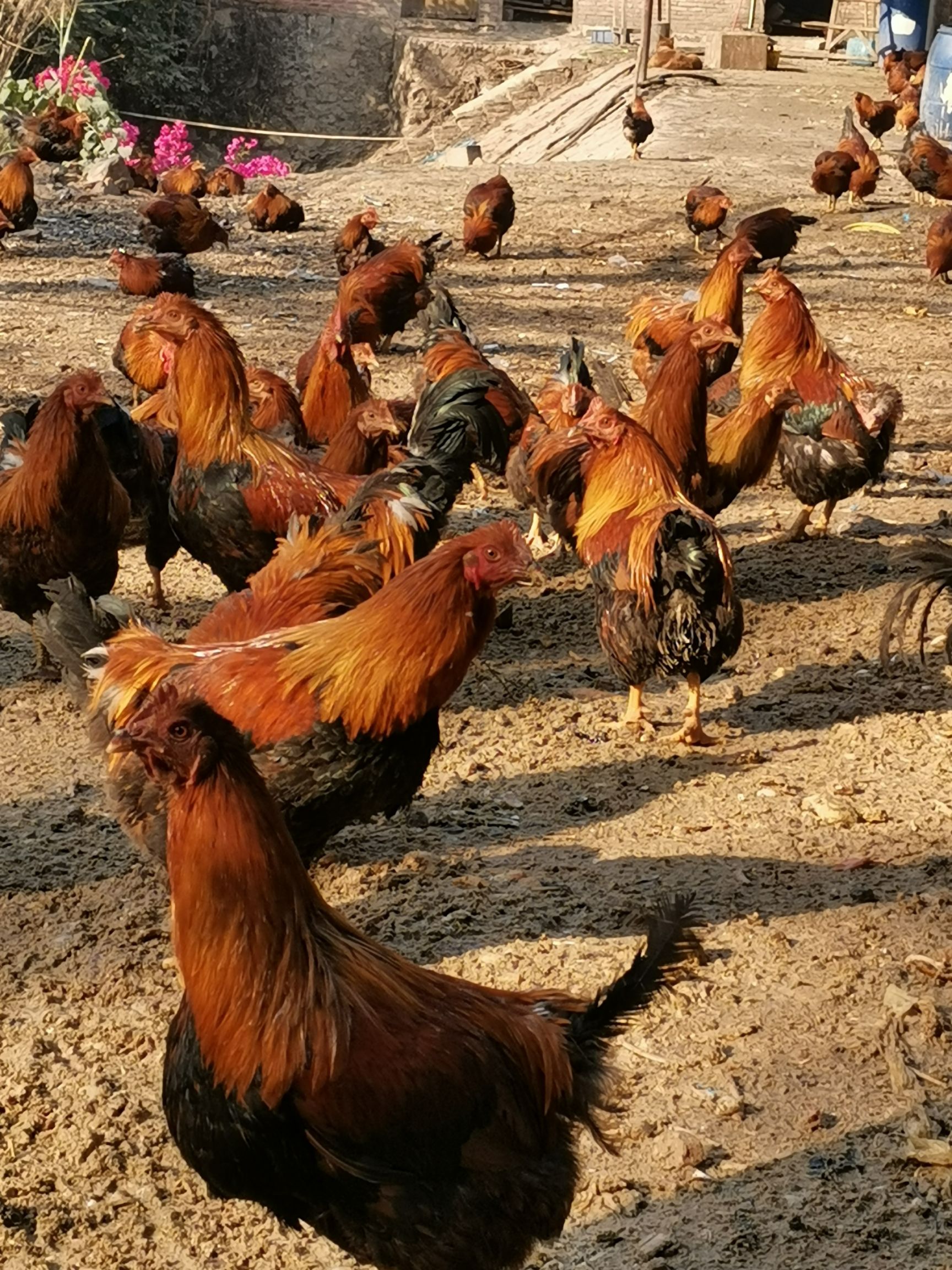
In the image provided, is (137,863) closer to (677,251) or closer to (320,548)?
(320,548)

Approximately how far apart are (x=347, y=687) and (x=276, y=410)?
3.43 metres

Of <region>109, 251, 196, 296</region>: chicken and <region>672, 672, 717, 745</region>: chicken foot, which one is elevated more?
<region>109, 251, 196, 296</region>: chicken

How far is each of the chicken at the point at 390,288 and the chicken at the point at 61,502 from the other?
4.01 m

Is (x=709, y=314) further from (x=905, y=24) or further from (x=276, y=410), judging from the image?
(x=905, y=24)

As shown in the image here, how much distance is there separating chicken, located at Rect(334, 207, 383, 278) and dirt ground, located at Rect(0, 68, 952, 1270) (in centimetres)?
495

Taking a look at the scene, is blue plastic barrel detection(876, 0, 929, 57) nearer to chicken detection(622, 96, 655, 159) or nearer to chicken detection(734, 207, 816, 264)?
chicken detection(622, 96, 655, 159)

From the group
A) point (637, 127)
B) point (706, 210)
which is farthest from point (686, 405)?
point (637, 127)

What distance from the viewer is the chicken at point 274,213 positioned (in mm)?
14828

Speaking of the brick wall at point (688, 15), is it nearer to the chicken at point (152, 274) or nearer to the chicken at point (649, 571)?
the chicken at point (152, 274)

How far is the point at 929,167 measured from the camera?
15.8 meters

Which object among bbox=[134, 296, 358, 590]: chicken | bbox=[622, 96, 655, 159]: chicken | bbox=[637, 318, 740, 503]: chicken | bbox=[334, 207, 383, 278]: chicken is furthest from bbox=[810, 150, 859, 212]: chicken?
bbox=[134, 296, 358, 590]: chicken

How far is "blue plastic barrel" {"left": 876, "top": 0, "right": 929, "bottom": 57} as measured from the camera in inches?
1051

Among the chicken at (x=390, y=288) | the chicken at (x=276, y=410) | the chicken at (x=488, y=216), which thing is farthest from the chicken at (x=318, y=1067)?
the chicken at (x=488, y=216)

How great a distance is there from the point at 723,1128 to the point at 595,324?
888 cm
